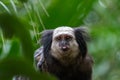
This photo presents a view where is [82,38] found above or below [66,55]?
above

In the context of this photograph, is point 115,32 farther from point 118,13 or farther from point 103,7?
point 118,13

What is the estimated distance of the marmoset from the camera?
7.66ft

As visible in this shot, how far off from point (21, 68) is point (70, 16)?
216cm

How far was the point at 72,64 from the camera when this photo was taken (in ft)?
7.93

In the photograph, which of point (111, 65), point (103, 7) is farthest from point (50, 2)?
point (111, 65)

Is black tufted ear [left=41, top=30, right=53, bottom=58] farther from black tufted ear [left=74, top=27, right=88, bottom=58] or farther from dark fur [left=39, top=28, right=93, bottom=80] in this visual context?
black tufted ear [left=74, top=27, right=88, bottom=58]

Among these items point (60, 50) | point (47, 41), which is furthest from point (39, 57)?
point (60, 50)

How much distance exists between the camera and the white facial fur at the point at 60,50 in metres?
2.32

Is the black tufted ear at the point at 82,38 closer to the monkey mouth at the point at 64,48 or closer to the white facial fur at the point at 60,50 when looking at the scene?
the white facial fur at the point at 60,50

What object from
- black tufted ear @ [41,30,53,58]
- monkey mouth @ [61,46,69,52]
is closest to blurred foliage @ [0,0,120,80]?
black tufted ear @ [41,30,53,58]

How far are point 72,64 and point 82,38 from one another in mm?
183

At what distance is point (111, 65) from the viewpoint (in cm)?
350

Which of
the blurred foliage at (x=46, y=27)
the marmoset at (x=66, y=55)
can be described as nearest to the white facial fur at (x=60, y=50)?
the marmoset at (x=66, y=55)

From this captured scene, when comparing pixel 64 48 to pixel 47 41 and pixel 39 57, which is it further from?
pixel 39 57
